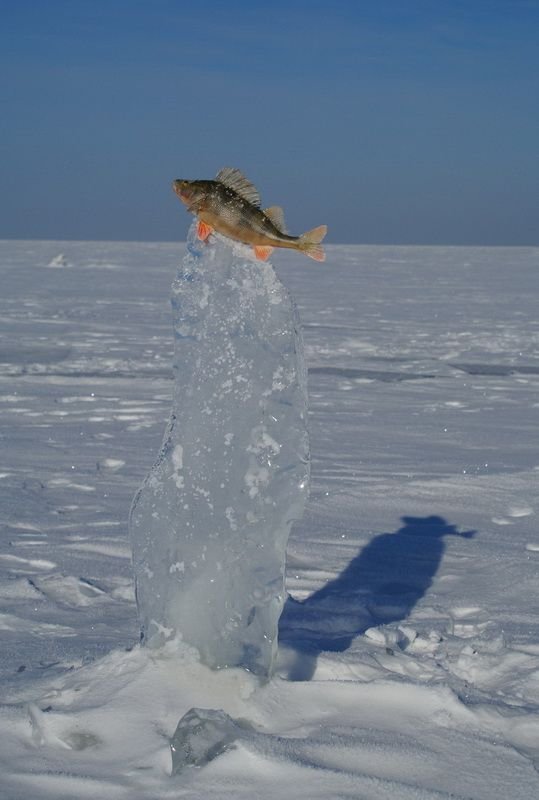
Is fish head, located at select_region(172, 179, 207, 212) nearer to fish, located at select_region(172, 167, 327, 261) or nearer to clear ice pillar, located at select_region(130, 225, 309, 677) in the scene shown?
fish, located at select_region(172, 167, 327, 261)

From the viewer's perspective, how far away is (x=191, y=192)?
262 cm

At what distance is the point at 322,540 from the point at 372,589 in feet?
2.14

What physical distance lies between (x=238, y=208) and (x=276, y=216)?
0.10 m

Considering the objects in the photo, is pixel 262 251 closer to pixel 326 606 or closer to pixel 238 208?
pixel 238 208

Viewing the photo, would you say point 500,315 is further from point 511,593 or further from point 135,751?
point 135,751

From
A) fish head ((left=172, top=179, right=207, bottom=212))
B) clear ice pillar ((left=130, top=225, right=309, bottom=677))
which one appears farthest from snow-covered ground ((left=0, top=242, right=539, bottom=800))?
fish head ((left=172, top=179, right=207, bottom=212))

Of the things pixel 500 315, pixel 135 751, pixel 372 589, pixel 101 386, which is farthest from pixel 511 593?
pixel 500 315

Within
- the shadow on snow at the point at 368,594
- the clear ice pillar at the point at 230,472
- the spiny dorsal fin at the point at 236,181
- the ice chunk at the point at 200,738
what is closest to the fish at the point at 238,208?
the spiny dorsal fin at the point at 236,181

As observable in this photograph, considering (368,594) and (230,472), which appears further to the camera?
(368,594)

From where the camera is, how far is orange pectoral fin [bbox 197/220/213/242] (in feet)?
8.98

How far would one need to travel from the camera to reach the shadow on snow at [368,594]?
361cm

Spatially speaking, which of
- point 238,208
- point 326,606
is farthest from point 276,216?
point 326,606

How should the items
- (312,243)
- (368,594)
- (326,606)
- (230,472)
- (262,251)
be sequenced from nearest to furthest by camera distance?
(312,243), (262,251), (230,472), (326,606), (368,594)

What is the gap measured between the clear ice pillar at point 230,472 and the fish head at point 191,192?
13.0 inches
